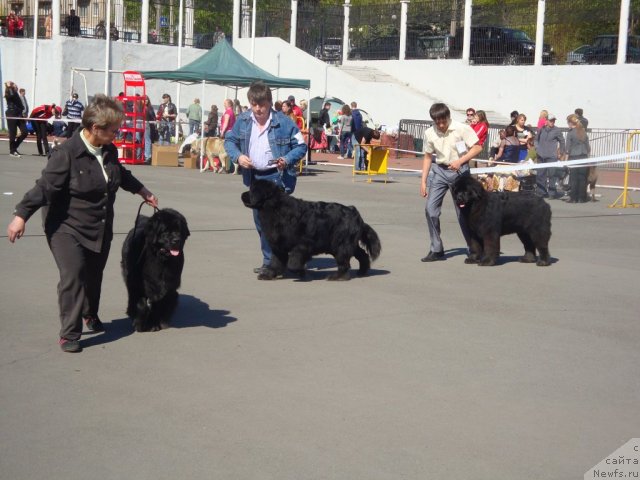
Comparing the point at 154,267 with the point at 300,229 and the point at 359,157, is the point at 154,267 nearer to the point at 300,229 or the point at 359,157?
the point at 300,229

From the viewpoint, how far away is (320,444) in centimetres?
489

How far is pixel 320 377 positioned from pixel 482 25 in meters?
33.2

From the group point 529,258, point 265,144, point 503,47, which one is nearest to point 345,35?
point 503,47

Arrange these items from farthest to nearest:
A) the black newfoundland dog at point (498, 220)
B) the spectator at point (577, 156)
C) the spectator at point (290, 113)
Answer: the spectator at point (290, 113) < the spectator at point (577, 156) < the black newfoundland dog at point (498, 220)

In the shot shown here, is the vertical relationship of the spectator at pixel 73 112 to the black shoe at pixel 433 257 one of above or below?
above

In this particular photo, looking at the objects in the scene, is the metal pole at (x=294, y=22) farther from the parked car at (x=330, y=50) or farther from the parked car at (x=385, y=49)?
the parked car at (x=385, y=49)

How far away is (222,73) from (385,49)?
17870 mm

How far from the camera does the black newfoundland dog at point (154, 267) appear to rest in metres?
6.77

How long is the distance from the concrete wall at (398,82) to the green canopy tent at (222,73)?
41.7ft

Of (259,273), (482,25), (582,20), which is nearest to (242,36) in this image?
(482,25)

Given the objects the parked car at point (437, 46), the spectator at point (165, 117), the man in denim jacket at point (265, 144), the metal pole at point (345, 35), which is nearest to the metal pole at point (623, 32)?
the parked car at point (437, 46)

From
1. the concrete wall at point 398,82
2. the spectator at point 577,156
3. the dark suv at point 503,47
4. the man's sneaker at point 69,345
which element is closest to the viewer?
the man's sneaker at point 69,345

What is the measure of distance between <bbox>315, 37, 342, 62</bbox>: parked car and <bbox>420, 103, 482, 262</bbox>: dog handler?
3163 cm

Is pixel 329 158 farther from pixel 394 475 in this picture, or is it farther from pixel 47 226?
pixel 394 475
